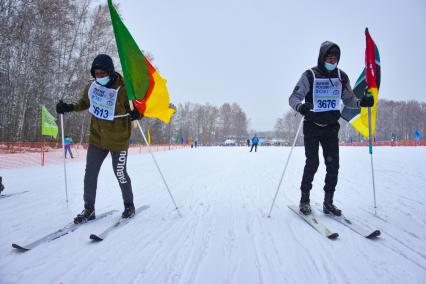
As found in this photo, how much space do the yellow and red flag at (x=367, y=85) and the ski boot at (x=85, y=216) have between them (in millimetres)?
3702

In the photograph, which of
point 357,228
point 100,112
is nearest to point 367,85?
point 357,228

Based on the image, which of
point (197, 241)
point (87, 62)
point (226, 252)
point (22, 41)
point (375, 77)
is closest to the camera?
point (226, 252)

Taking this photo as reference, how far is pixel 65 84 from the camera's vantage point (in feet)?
64.5

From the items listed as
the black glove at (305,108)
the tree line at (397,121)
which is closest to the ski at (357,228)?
the black glove at (305,108)

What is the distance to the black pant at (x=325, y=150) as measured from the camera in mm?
3438

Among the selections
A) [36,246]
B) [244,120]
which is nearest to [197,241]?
[36,246]

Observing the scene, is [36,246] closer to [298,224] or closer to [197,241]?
[197,241]

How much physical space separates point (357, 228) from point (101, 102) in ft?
10.6

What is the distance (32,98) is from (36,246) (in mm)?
21532

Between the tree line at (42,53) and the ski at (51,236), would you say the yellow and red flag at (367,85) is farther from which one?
the tree line at (42,53)

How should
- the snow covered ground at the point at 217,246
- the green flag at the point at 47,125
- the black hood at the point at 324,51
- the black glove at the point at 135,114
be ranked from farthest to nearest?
the green flag at the point at 47,125 → the black glove at the point at 135,114 → the black hood at the point at 324,51 → the snow covered ground at the point at 217,246

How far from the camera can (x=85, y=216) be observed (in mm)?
3254

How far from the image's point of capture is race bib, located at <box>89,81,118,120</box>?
3.28 m

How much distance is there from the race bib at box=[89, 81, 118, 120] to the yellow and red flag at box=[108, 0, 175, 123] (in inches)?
10.3
